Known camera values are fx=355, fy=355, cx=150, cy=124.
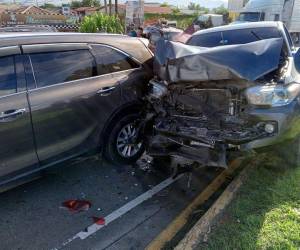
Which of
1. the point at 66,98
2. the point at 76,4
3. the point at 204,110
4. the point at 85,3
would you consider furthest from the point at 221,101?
the point at 76,4

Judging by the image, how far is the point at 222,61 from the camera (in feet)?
12.7

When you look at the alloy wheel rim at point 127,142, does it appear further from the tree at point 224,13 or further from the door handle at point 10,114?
the tree at point 224,13

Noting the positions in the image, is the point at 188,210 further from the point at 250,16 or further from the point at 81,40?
the point at 250,16

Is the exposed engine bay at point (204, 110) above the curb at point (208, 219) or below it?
above

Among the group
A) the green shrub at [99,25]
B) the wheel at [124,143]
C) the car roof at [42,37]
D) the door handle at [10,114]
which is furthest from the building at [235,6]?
the door handle at [10,114]

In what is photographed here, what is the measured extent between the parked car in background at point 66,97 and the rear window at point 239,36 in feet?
6.08

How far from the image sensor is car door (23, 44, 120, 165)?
3.75m

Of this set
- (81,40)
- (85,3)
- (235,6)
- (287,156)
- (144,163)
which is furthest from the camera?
(85,3)

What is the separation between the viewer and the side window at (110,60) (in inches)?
175

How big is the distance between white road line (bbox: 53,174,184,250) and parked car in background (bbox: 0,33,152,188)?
2.29 feet

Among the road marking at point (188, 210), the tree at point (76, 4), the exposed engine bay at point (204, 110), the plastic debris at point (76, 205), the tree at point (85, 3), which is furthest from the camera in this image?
the tree at point (76, 4)

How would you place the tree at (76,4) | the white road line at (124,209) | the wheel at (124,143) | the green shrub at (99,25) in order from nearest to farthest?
the white road line at (124,209), the wheel at (124,143), the green shrub at (99,25), the tree at (76,4)

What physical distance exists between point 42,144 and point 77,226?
3.09ft

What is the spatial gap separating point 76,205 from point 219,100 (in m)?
2.05
